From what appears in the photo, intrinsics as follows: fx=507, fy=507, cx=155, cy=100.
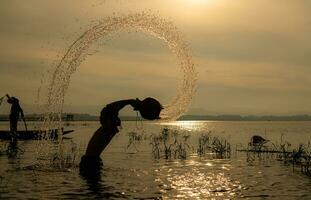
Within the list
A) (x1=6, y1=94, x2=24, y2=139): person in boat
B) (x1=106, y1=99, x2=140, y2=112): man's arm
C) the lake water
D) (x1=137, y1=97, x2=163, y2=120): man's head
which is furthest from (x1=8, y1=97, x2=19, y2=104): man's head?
(x1=137, y1=97, x2=163, y2=120): man's head

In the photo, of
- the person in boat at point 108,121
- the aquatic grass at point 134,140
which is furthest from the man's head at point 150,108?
the aquatic grass at point 134,140

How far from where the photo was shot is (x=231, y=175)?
75.3 feet

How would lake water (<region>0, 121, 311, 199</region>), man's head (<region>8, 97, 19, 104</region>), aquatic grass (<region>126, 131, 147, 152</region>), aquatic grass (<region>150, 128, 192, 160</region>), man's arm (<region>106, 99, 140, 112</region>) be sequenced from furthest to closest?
aquatic grass (<region>126, 131, 147, 152</region>), man's head (<region>8, 97, 19, 104</region>), aquatic grass (<region>150, 128, 192, 160</region>), man's arm (<region>106, 99, 140, 112</region>), lake water (<region>0, 121, 311, 199</region>)

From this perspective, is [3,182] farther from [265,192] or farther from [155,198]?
[265,192]

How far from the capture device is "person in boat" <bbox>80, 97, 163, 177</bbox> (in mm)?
21953

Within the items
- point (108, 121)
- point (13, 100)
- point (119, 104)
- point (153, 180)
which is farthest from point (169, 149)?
point (13, 100)

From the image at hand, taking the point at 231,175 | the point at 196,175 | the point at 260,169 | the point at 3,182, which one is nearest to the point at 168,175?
the point at 196,175

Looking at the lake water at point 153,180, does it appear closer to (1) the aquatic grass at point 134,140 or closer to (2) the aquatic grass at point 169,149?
(2) the aquatic grass at point 169,149

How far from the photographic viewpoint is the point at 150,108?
72.0 ft

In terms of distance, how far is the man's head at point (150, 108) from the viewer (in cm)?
2192

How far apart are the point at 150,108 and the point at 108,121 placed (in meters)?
2.01

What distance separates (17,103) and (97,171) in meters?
19.7

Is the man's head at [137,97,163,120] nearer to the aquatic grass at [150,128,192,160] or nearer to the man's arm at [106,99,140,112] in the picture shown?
the man's arm at [106,99,140,112]

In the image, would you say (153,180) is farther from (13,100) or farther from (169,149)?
(13,100)
